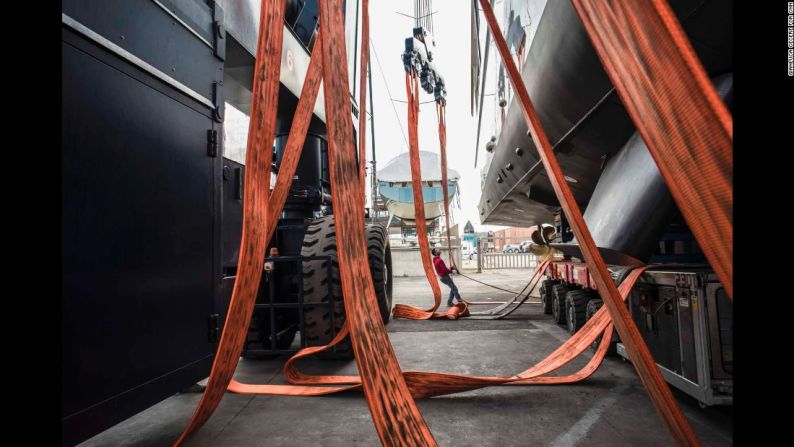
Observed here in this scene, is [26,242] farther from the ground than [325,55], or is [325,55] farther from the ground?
[325,55]

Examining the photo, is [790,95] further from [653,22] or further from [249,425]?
[249,425]

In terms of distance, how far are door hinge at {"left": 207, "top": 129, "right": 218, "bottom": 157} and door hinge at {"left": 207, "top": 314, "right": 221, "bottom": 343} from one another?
3.40 feet

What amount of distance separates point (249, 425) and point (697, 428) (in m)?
2.86

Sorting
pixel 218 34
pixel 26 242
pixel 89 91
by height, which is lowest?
pixel 26 242

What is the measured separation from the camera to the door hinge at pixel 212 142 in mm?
2469

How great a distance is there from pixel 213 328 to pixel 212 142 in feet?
3.89

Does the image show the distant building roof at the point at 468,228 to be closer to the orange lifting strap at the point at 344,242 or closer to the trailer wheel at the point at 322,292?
the trailer wheel at the point at 322,292

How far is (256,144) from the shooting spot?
2.22m

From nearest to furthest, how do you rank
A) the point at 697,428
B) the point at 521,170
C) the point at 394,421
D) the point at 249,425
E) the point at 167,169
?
the point at 394,421 → the point at 167,169 → the point at 697,428 → the point at 249,425 → the point at 521,170

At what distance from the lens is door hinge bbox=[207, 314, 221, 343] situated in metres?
2.46

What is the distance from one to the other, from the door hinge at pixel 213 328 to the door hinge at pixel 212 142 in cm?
104

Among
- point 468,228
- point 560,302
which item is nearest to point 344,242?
point 560,302

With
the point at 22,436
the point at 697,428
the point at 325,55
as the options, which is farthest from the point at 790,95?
the point at 697,428

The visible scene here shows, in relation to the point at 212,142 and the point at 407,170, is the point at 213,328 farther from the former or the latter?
the point at 407,170
